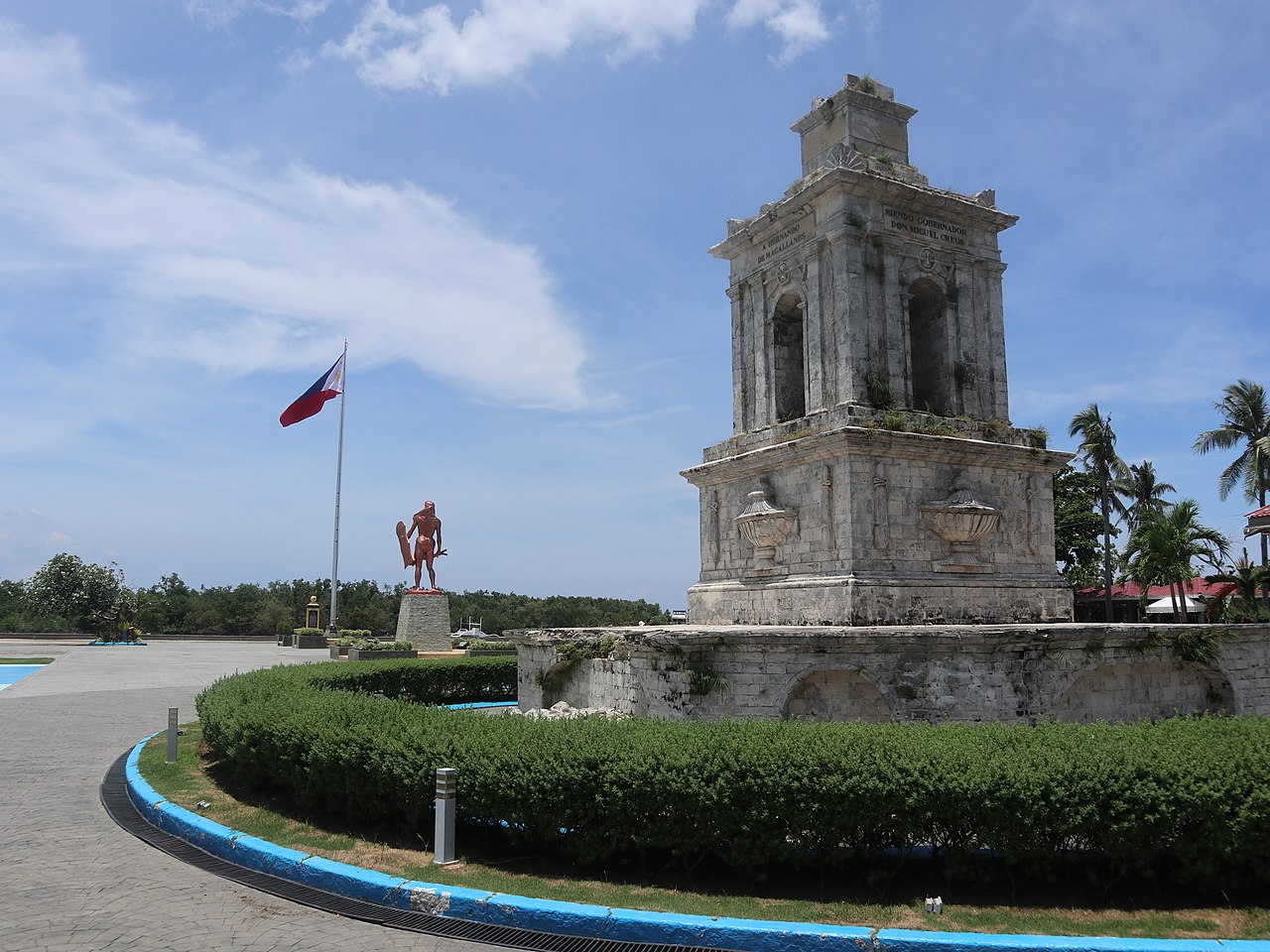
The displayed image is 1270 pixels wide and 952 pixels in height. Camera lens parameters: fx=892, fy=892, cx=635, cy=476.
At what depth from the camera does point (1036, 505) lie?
617 inches

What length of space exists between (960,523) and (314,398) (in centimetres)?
3004

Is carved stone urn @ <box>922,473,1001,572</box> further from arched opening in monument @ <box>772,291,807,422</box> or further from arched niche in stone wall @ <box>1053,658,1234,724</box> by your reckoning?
arched opening in monument @ <box>772,291,807,422</box>

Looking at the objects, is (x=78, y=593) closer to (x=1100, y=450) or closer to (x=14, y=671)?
(x=14, y=671)

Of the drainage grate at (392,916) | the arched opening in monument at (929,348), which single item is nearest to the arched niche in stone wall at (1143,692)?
the arched opening in monument at (929,348)

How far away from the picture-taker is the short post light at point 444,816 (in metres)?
7.63

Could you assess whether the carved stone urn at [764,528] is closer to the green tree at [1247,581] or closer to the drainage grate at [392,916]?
the drainage grate at [392,916]

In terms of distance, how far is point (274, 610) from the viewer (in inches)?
2734

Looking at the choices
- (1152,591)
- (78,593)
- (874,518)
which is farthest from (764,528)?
(78,593)

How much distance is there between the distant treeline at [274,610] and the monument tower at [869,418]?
43.6 metres

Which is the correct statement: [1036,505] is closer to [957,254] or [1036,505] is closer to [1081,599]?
[957,254]

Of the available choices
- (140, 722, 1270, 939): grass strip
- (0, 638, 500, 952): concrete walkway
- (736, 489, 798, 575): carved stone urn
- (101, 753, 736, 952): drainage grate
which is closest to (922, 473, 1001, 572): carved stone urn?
(736, 489, 798, 575): carved stone urn

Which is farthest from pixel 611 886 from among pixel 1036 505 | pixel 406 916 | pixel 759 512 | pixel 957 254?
pixel 957 254

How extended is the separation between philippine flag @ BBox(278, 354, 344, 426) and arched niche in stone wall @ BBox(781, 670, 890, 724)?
100 feet

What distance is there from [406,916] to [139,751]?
8.73 meters
